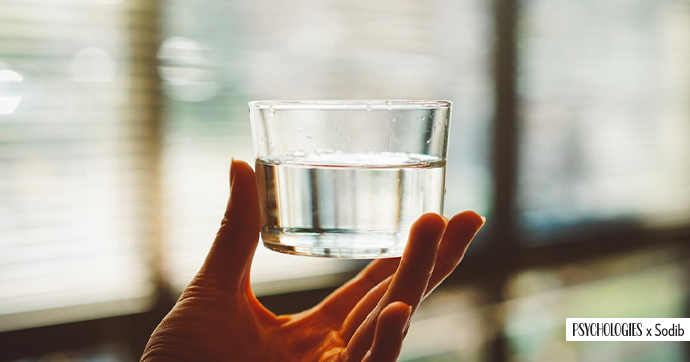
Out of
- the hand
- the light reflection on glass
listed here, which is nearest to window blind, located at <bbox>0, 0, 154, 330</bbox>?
the light reflection on glass

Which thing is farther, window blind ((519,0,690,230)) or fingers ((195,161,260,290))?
window blind ((519,0,690,230))

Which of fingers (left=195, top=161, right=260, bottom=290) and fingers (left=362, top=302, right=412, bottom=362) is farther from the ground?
fingers (left=195, top=161, right=260, bottom=290)

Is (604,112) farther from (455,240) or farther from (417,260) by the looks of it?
(417,260)

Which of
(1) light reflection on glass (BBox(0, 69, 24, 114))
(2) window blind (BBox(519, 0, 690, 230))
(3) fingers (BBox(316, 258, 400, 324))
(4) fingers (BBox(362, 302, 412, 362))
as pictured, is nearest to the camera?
(4) fingers (BBox(362, 302, 412, 362))

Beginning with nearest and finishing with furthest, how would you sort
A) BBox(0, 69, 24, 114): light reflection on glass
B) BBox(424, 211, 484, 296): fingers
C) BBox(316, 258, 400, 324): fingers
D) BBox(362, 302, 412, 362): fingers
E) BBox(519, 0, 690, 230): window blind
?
BBox(362, 302, 412, 362): fingers < BBox(424, 211, 484, 296): fingers < BBox(316, 258, 400, 324): fingers < BBox(0, 69, 24, 114): light reflection on glass < BBox(519, 0, 690, 230): window blind

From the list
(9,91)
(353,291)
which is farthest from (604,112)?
(9,91)

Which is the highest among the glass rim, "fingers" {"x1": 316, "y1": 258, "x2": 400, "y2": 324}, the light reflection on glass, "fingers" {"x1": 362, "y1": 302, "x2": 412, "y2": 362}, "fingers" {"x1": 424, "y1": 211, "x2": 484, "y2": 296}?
the light reflection on glass

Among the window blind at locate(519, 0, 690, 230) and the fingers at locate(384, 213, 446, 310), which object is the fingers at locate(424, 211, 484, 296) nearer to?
the fingers at locate(384, 213, 446, 310)

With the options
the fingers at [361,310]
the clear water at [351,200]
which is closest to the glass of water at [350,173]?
the clear water at [351,200]
